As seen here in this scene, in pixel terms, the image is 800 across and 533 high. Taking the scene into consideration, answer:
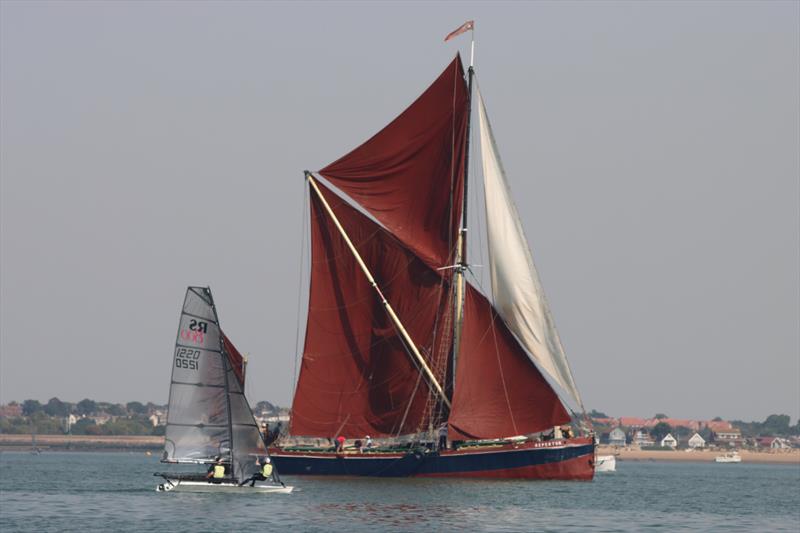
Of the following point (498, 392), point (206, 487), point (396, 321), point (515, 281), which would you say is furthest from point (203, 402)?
point (515, 281)

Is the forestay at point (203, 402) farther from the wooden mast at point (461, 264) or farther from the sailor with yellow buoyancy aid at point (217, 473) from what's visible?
the wooden mast at point (461, 264)

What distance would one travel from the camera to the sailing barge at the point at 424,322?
288 ft

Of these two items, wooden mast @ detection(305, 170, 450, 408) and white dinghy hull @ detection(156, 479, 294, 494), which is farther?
wooden mast @ detection(305, 170, 450, 408)

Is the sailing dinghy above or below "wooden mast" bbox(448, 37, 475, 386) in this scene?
below

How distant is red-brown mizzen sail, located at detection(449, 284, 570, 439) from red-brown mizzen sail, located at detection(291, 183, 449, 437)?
328 cm

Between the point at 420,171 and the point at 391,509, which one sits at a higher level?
the point at 420,171

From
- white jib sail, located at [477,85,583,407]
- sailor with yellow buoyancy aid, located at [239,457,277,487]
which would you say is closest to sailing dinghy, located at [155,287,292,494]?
Answer: sailor with yellow buoyancy aid, located at [239,457,277,487]

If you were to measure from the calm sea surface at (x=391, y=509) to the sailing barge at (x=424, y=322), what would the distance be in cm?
252

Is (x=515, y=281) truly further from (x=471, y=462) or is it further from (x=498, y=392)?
(x=471, y=462)

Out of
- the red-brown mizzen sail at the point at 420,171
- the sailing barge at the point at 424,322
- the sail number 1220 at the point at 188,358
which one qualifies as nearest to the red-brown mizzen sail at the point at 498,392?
the sailing barge at the point at 424,322

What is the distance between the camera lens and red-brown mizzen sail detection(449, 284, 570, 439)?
8744cm

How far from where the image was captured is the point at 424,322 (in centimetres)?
9119

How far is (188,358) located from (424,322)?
21807 mm

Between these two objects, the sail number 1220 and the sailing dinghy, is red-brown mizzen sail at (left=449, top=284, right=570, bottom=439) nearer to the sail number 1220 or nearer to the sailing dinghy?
the sailing dinghy
